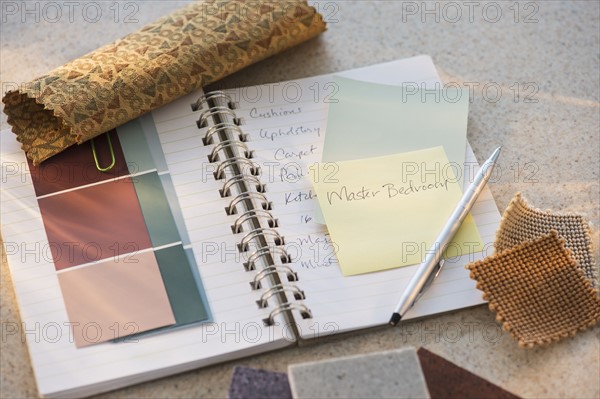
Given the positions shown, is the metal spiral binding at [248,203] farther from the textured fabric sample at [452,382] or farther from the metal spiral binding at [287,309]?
the textured fabric sample at [452,382]

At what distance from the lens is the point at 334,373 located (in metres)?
0.70

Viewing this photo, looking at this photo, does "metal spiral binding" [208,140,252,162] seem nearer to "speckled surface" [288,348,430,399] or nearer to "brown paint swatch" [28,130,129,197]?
"brown paint swatch" [28,130,129,197]

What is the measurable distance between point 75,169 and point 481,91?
48 cm

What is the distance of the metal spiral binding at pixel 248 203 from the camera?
0.80m

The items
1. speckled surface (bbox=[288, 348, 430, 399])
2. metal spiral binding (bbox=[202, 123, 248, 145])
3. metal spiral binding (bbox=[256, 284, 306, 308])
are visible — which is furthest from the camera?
metal spiral binding (bbox=[202, 123, 248, 145])

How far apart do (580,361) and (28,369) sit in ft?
1.71

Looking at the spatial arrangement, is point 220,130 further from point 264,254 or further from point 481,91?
point 481,91

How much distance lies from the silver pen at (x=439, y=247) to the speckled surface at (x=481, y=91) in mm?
27

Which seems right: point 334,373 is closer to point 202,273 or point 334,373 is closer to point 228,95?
point 202,273

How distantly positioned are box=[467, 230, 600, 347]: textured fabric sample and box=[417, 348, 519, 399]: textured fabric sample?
6cm

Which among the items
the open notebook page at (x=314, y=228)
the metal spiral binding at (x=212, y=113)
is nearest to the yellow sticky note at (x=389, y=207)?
the open notebook page at (x=314, y=228)

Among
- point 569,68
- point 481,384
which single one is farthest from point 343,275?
point 569,68

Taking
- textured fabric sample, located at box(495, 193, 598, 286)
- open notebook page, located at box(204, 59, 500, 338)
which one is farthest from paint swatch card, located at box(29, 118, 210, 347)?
textured fabric sample, located at box(495, 193, 598, 286)

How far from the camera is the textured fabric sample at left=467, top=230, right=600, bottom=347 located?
0.77 metres
